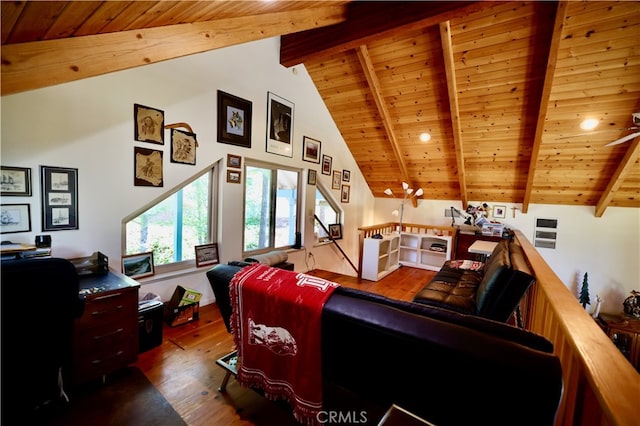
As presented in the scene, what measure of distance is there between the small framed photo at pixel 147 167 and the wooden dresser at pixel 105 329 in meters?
0.96

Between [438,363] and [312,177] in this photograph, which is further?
[312,177]

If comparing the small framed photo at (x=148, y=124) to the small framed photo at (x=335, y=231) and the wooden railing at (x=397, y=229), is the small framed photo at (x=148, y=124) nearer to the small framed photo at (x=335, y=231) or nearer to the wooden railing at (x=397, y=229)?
the small framed photo at (x=335, y=231)

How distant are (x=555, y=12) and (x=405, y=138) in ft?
7.84

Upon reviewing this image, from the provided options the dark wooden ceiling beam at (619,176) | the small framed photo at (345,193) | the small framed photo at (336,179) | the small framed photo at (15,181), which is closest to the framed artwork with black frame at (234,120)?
the small framed photo at (15,181)

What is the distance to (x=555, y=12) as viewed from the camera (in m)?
2.81

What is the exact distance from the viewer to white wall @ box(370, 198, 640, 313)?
460 centimetres

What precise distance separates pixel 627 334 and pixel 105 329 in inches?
281

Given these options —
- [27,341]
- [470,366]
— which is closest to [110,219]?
[27,341]

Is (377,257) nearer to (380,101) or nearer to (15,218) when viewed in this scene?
(380,101)

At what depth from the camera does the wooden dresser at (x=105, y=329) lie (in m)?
1.78

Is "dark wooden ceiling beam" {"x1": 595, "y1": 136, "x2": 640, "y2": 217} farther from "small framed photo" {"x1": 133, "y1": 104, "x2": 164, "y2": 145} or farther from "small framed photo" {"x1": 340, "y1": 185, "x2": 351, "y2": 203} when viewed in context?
"small framed photo" {"x1": 133, "y1": 104, "x2": 164, "y2": 145}

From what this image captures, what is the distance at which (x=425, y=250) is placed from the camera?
5.68 m

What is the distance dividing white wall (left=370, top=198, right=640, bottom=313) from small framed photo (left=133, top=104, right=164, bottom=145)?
6.01m

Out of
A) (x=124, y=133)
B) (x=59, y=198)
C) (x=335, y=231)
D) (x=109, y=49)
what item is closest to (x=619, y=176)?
(x=335, y=231)
